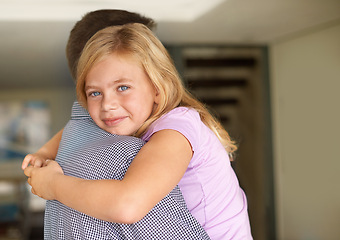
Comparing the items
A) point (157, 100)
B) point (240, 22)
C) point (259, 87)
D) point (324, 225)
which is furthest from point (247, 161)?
point (157, 100)

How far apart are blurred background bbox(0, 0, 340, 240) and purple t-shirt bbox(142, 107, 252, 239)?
2227 mm

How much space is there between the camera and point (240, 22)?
3.72m

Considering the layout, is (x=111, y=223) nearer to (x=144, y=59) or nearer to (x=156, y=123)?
(x=156, y=123)

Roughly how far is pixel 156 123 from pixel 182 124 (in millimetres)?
58

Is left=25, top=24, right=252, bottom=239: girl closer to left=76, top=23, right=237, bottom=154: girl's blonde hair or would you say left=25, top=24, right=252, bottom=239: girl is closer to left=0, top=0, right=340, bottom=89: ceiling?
left=76, top=23, right=237, bottom=154: girl's blonde hair

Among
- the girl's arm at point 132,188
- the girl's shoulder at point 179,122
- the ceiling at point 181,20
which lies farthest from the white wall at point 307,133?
the girl's arm at point 132,188

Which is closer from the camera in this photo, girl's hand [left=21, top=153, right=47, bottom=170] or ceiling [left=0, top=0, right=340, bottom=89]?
girl's hand [left=21, top=153, right=47, bottom=170]

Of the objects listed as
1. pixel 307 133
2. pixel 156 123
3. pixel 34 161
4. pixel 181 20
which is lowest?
pixel 307 133

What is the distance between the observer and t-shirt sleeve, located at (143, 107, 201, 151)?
2.58ft

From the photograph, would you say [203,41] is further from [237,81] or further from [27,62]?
[27,62]

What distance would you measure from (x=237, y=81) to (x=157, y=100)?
189 inches

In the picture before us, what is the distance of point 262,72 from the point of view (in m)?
5.02

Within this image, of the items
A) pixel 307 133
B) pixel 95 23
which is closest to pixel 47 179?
pixel 95 23

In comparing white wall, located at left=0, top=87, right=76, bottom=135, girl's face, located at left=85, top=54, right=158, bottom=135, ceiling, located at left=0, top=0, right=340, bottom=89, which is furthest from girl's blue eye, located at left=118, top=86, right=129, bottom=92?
white wall, located at left=0, top=87, right=76, bottom=135
